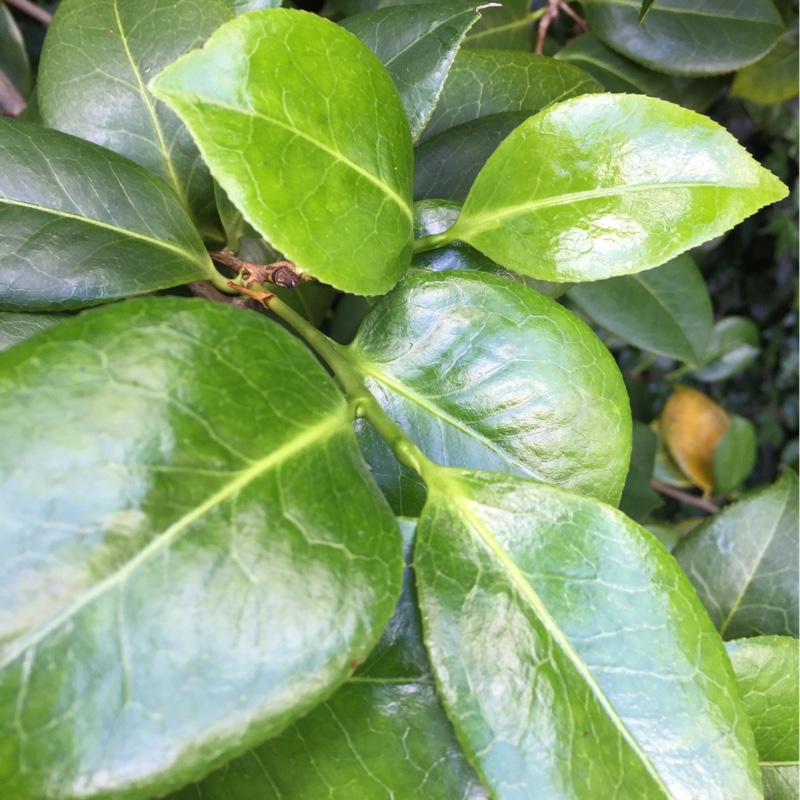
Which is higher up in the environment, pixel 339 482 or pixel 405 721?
pixel 339 482

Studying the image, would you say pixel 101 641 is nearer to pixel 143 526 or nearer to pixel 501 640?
pixel 143 526

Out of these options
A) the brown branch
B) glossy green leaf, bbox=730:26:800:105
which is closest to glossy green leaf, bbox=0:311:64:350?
the brown branch

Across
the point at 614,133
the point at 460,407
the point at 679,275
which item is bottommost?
the point at 679,275

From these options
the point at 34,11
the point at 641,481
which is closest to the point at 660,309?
the point at 641,481

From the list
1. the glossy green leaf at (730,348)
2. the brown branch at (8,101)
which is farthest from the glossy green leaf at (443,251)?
the glossy green leaf at (730,348)

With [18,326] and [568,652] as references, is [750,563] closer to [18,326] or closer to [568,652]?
[568,652]

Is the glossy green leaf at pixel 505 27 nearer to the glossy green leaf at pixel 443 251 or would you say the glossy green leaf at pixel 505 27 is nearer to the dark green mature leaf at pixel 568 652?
the glossy green leaf at pixel 443 251

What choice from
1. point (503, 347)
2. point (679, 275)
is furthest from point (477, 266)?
point (679, 275)

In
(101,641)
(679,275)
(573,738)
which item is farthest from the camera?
(679,275)
